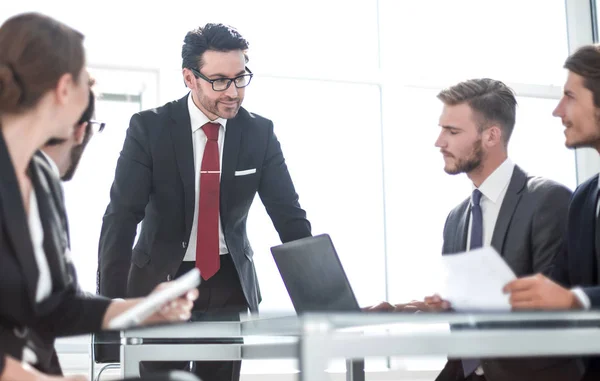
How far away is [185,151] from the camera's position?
2859mm

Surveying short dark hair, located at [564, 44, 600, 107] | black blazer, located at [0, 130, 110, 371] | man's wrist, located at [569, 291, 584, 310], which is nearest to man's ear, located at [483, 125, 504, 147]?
short dark hair, located at [564, 44, 600, 107]

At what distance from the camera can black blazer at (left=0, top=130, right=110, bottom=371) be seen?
4.77 feet

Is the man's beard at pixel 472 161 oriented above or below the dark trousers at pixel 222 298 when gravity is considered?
above

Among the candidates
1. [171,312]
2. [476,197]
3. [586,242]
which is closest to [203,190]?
[476,197]

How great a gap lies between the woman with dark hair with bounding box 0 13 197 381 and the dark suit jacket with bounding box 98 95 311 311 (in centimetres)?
101

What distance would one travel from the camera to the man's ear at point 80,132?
192 centimetres

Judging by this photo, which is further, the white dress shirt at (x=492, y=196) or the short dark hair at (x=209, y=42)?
the short dark hair at (x=209, y=42)

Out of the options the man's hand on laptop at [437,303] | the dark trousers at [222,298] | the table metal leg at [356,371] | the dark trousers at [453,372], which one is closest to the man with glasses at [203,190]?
the dark trousers at [222,298]

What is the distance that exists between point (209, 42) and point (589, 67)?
1.30m

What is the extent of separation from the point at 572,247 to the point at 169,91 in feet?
9.54

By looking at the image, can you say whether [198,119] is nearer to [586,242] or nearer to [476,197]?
[476,197]

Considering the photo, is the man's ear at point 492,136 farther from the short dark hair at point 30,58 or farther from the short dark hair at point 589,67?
the short dark hair at point 30,58

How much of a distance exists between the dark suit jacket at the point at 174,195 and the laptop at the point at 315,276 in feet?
1.65

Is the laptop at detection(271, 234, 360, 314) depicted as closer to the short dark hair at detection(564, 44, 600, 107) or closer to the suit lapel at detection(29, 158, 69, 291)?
the suit lapel at detection(29, 158, 69, 291)
